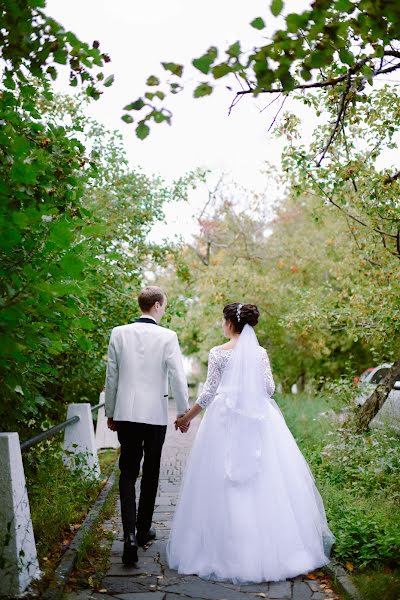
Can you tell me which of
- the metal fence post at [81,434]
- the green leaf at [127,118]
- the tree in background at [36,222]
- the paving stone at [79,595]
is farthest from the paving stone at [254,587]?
the metal fence post at [81,434]

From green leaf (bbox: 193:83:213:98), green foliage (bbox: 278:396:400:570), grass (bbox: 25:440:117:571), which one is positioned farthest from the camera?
grass (bbox: 25:440:117:571)

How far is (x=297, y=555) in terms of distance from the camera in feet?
19.1

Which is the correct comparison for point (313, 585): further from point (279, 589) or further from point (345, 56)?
point (345, 56)

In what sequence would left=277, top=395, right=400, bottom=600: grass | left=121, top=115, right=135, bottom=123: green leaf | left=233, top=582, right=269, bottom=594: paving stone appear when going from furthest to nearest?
left=277, top=395, right=400, bottom=600: grass
left=233, top=582, right=269, bottom=594: paving stone
left=121, top=115, right=135, bottom=123: green leaf

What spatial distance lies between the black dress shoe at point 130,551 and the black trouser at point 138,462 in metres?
0.25

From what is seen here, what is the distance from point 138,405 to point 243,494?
1.23 metres

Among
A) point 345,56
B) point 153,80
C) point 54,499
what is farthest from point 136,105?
point 54,499

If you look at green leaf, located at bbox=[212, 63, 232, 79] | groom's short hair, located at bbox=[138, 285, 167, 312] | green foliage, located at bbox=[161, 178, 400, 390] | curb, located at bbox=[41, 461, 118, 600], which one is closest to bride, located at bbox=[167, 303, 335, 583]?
groom's short hair, located at bbox=[138, 285, 167, 312]

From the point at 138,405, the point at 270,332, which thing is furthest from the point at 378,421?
the point at 270,332

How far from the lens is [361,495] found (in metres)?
8.19

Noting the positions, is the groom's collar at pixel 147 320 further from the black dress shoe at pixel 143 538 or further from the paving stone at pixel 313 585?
the paving stone at pixel 313 585

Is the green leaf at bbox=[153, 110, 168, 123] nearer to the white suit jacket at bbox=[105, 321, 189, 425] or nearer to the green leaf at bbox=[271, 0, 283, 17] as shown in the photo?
the green leaf at bbox=[271, 0, 283, 17]

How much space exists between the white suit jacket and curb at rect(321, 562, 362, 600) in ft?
6.22

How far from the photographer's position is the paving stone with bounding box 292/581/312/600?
526cm
